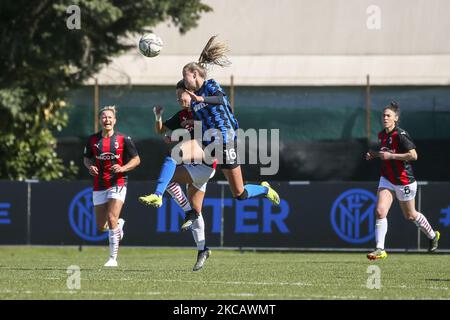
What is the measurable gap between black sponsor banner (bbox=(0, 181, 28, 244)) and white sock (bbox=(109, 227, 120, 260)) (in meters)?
7.60

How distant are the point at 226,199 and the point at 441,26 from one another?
10.5 meters

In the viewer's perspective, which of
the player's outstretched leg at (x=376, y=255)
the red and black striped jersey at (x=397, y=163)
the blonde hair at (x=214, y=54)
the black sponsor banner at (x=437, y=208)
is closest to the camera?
the blonde hair at (x=214, y=54)

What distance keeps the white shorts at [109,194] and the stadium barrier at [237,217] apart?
267 inches

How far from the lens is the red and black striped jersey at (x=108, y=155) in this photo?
48.2 feet

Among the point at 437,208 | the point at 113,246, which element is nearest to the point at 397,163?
the point at 113,246

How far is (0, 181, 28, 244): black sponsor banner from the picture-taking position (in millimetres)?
21812

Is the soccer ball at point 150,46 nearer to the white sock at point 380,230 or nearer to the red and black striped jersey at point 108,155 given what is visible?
the red and black striped jersey at point 108,155

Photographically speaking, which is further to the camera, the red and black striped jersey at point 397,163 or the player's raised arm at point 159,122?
the red and black striped jersey at point 397,163

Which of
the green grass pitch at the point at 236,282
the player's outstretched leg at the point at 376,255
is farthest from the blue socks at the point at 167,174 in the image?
the player's outstretched leg at the point at 376,255

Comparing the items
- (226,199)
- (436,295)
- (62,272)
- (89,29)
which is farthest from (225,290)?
(89,29)

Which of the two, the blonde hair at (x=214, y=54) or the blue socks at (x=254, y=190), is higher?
the blonde hair at (x=214, y=54)

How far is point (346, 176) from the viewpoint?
84.8 feet

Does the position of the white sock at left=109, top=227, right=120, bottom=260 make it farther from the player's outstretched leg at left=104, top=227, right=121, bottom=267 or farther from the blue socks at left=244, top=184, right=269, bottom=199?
the blue socks at left=244, top=184, right=269, bottom=199

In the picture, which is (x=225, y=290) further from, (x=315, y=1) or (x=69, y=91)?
(x=315, y=1)
